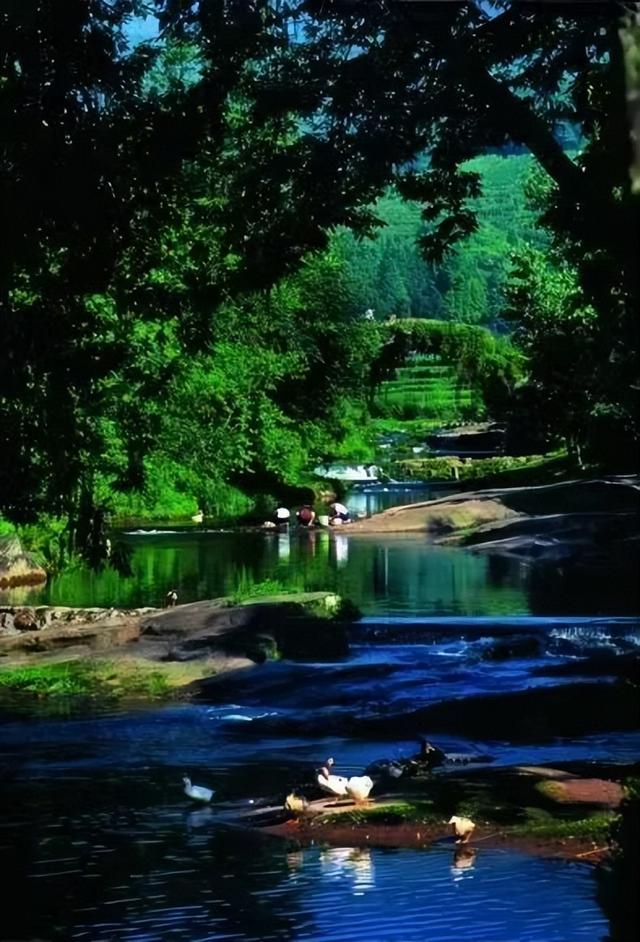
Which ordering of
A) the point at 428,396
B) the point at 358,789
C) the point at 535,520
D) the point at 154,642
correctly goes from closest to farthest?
the point at 358,789
the point at 154,642
the point at 535,520
the point at 428,396

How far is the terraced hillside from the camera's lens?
94188 millimetres

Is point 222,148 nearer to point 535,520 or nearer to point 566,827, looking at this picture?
point 566,827

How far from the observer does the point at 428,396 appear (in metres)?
101

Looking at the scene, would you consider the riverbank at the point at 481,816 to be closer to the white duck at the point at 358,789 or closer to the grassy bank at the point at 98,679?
the white duck at the point at 358,789

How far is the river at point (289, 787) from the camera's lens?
10.3 meters

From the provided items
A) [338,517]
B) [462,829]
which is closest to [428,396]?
[338,517]

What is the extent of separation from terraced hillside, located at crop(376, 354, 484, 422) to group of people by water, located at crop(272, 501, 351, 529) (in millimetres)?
41435

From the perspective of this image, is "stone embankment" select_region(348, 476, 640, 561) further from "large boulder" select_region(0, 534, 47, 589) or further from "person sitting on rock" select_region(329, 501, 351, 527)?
"large boulder" select_region(0, 534, 47, 589)

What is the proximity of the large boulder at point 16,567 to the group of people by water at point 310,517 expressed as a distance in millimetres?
13997

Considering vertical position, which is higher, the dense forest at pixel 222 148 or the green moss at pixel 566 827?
the dense forest at pixel 222 148

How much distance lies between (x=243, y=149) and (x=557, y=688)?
26.4ft

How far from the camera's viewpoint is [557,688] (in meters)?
19.3

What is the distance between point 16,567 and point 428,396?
227ft

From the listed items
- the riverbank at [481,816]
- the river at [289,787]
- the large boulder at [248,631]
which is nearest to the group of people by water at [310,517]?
the river at [289,787]
